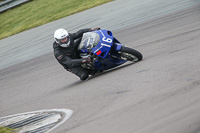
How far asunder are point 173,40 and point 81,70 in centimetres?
247

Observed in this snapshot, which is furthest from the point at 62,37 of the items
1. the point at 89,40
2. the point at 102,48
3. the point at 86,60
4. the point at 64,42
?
the point at 102,48

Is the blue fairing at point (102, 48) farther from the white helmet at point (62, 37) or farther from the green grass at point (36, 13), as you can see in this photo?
the green grass at point (36, 13)

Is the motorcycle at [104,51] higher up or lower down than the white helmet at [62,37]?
lower down

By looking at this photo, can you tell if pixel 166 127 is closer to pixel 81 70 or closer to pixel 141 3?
pixel 81 70

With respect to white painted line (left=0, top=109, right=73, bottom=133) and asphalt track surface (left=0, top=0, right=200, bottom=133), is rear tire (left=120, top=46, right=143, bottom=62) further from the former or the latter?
white painted line (left=0, top=109, right=73, bottom=133)

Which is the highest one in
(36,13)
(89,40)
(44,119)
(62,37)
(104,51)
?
(62,37)

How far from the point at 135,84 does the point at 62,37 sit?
262cm

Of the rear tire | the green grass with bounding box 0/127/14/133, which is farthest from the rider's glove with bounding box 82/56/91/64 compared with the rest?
the green grass with bounding box 0/127/14/133

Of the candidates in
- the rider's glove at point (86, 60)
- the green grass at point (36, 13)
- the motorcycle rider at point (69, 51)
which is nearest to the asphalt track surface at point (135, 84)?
the motorcycle rider at point (69, 51)

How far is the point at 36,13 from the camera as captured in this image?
22.2 metres

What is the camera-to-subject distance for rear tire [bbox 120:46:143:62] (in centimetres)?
855

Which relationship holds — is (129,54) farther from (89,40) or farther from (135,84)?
(135,84)

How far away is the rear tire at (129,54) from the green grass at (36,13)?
11071mm

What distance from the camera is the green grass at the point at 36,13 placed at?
20.1 metres
